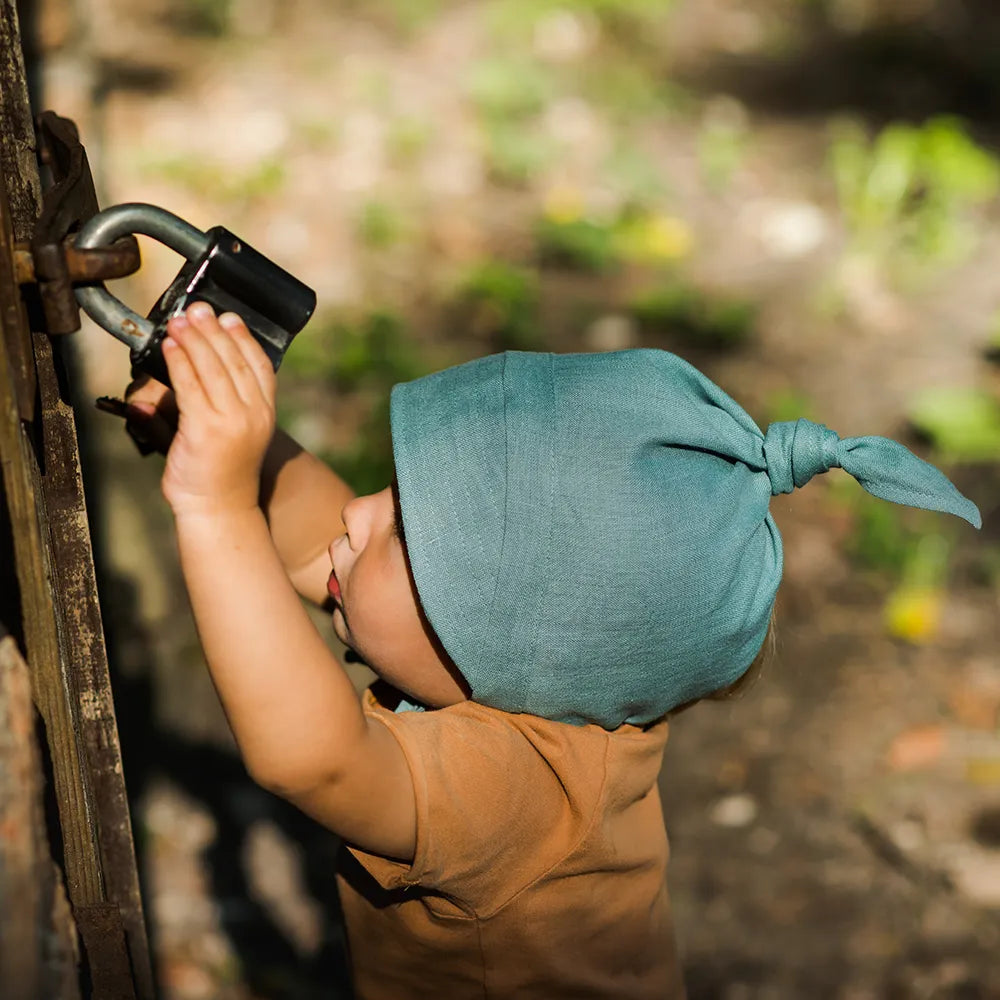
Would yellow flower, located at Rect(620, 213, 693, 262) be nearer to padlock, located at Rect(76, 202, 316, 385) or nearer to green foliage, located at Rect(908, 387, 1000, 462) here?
green foliage, located at Rect(908, 387, 1000, 462)

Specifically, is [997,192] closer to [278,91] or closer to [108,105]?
[278,91]

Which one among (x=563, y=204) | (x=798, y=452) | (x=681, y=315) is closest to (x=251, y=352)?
(x=798, y=452)

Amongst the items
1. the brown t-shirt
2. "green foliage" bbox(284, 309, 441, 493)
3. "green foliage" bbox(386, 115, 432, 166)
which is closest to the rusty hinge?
the brown t-shirt

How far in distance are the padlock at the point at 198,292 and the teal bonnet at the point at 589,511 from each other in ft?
0.73

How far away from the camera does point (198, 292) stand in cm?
123

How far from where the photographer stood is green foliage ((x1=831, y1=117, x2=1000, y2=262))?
4664 mm

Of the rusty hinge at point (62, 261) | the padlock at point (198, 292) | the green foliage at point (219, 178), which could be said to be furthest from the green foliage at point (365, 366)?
the rusty hinge at point (62, 261)

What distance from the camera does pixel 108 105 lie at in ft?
15.9

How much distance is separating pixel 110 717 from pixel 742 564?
74 cm

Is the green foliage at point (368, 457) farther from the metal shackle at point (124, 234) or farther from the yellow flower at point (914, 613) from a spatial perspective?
the metal shackle at point (124, 234)

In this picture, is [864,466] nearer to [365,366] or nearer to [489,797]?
[489,797]

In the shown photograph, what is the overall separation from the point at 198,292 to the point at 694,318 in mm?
3224

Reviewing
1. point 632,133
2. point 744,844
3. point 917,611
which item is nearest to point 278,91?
point 632,133

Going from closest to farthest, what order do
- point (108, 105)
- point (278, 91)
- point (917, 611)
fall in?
point (917, 611) → point (108, 105) → point (278, 91)
